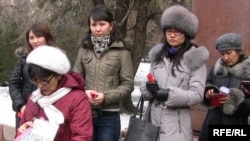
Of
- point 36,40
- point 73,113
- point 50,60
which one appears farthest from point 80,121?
point 36,40

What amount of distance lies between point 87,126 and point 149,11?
7203 mm

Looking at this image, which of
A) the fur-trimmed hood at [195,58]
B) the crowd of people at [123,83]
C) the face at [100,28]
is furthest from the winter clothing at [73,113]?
the fur-trimmed hood at [195,58]

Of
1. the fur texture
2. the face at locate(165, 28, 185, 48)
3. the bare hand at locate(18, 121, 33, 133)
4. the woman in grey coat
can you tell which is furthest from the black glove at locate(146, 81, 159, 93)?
the bare hand at locate(18, 121, 33, 133)

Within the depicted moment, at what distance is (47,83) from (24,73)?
1.33m

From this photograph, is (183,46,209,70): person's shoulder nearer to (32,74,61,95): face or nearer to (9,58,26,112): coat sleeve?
(32,74,61,95): face

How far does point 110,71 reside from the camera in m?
3.44

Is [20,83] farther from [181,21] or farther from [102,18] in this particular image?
[181,21]

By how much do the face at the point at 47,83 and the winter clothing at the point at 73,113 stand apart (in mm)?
40

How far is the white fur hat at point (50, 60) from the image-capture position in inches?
105

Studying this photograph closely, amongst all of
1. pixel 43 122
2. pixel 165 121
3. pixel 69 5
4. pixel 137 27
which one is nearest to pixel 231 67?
pixel 165 121

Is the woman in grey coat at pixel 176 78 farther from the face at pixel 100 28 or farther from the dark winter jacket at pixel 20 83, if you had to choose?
the dark winter jacket at pixel 20 83

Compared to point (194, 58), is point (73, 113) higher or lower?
lower

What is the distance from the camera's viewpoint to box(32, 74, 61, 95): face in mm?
2669

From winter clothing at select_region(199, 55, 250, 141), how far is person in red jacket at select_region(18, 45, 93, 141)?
43.4 inches
